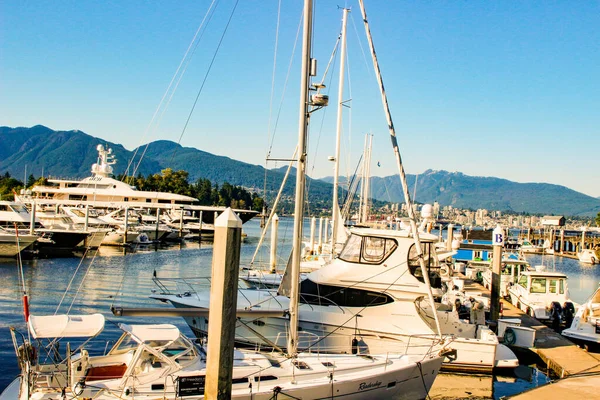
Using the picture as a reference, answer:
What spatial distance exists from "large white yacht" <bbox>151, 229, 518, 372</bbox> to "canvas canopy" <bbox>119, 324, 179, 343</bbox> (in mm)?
4251

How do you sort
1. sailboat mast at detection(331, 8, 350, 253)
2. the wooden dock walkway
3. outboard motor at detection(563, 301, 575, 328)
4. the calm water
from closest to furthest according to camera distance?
the wooden dock walkway → the calm water → outboard motor at detection(563, 301, 575, 328) → sailboat mast at detection(331, 8, 350, 253)

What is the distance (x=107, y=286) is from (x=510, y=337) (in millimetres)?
20948

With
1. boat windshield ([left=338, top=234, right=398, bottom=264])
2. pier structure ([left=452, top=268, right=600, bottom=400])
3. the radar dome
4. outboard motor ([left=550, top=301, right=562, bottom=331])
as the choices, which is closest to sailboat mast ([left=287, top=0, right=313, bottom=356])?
boat windshield ([left=338, top=234, right=398, bottom=264])

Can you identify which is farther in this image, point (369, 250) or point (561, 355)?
point (561, 355)

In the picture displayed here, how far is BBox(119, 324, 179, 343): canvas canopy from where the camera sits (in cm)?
995

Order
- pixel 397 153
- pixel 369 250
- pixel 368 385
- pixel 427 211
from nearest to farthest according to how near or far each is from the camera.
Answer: pixel 368 385
pixel 397 153
pixel 369 250
pixel 427 211

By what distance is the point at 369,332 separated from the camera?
48.4 ft

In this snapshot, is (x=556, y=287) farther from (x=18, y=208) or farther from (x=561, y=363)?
(x=18, y=208)

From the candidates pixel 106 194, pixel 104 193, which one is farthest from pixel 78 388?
→ pixel 106 194

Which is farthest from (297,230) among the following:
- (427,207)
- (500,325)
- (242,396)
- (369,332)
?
(500,325)

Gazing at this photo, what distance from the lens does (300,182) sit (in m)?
11.8

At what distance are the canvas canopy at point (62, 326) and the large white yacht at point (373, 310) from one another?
192 inches

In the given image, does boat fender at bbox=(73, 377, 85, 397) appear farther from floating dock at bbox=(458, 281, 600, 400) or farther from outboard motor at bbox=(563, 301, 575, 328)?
outboard motor at bbox=(563, 301, 575, 328)

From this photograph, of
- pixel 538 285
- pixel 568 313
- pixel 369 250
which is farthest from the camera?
pixel 538 285
